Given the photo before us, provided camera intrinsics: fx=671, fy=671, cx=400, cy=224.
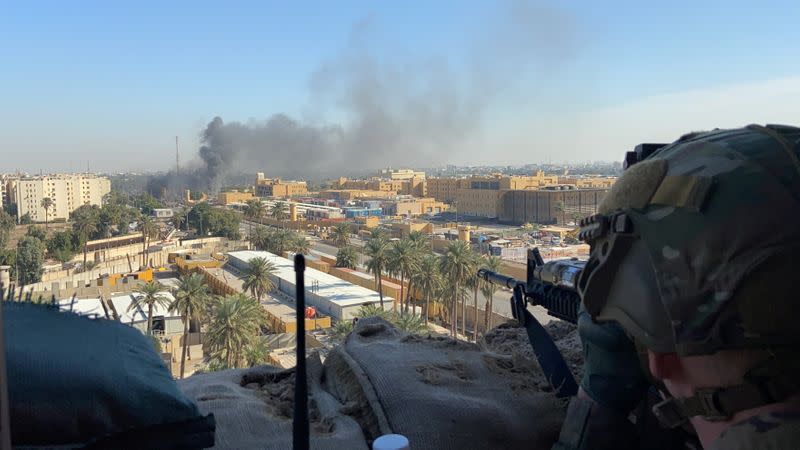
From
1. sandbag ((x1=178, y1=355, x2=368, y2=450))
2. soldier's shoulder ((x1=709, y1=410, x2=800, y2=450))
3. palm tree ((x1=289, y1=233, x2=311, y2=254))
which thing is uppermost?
soldier's shoulder ((x1=709, y1=410, x2=800, y2=450))

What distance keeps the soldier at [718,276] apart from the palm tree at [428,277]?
2199cm

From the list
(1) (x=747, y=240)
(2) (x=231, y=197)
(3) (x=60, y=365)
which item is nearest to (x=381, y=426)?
(3) (x=60, y=365)

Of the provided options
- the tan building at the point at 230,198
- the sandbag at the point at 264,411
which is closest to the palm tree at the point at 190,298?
the sandbag at the point at 264,411

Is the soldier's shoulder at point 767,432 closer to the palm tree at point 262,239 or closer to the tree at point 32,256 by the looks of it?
the tree at point 32,256

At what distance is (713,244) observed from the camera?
160 cm

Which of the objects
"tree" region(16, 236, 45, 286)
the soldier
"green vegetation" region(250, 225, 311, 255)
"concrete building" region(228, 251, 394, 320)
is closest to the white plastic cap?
the soldier

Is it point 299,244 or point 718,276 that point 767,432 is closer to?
point 718,276

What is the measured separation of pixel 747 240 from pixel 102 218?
178 feet

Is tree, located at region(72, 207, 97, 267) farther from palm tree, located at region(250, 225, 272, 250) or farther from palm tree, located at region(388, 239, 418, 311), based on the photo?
palm tree, located at region(388, 239, 418, 311)

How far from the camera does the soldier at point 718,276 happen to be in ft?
5.12

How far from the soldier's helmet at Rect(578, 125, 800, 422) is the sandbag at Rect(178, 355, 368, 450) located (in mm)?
1483

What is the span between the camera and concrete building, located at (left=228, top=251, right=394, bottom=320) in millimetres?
25281

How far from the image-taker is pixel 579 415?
8.95 feet

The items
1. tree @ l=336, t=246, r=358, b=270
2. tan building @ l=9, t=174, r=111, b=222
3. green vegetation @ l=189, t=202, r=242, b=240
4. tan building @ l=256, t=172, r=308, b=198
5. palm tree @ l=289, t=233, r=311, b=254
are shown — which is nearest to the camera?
tree @ l=336, t=246, r=358, b=270
